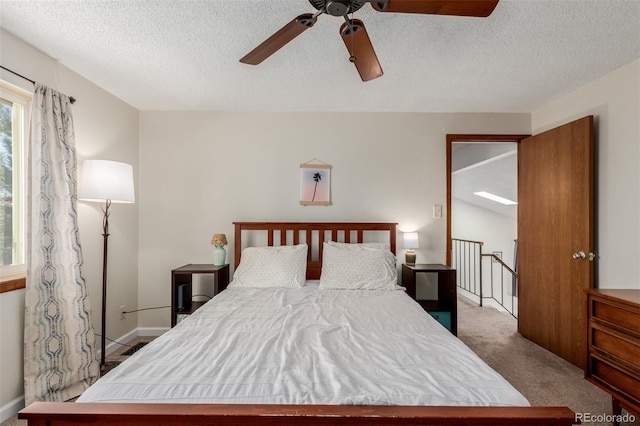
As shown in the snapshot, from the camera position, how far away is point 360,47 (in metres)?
1.52

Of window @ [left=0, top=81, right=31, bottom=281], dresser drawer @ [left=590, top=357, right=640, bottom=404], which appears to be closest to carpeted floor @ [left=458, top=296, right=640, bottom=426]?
dresser drawer @ [left=590, top=357, right=640, bottom=404]

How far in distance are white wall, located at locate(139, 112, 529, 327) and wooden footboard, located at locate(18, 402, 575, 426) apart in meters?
2.32

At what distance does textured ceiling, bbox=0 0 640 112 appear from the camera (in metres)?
1.65

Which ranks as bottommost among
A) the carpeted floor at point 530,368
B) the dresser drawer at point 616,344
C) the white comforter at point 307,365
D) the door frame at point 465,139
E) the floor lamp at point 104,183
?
the carpeted floor at point 530,368

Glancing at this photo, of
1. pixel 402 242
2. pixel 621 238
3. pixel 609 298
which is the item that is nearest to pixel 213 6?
pixel 402 242

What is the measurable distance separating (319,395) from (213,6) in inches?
77.6

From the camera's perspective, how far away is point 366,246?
2.88 meters

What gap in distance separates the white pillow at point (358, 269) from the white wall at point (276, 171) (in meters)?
0.54

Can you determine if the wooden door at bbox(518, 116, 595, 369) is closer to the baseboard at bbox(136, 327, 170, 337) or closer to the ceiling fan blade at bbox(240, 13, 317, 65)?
the ceiling fan blade at bbox(240, 13, 317, 65)

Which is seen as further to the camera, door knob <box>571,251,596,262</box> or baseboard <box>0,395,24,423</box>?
door knob <box>571,251,596,262</box>

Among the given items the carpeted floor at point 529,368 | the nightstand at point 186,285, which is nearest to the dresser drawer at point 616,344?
the carpeted floor at point 529,368

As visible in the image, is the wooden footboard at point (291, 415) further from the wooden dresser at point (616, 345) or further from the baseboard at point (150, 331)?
the baseboard at point (150, 331)

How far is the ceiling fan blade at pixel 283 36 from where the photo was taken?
4.33ft

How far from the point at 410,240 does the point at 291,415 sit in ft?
7.89
